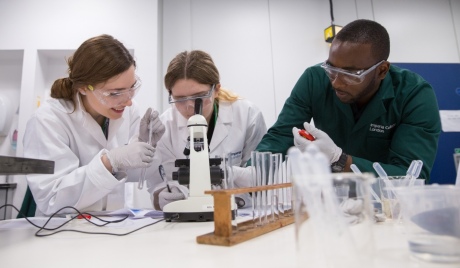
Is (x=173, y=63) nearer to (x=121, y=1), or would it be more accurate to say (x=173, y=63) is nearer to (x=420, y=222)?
(x=420, y=222)

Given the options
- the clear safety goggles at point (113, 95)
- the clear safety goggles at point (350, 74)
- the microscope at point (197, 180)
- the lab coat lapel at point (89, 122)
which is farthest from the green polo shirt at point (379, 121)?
the lab coat lapel at point (89, 122)

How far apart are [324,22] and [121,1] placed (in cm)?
227

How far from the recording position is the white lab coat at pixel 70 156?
134 centimetres

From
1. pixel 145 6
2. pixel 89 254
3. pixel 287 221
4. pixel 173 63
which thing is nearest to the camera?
pixel 89 254

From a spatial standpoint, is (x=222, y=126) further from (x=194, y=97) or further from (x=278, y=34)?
(x=278, y=34)

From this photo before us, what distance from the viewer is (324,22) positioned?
3.64 meters

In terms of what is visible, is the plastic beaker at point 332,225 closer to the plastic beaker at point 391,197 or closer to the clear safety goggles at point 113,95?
the plastic beaker at point 391,197

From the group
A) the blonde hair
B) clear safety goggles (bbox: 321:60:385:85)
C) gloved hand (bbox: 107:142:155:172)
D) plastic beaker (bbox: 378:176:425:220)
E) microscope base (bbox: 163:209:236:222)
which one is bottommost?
microscope base (bbox: 163:209:236:222)

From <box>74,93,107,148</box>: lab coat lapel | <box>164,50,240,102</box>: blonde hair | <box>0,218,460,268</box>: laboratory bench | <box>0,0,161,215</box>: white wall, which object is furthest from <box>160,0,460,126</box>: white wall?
<box>0,218,460,268</box>: laboratory bench

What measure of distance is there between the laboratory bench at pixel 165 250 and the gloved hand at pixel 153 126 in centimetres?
84

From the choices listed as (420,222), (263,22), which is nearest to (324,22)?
(263,22)

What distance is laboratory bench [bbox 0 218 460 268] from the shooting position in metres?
0.56

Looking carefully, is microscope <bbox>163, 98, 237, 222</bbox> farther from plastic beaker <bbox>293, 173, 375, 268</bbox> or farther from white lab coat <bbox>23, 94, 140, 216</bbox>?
plastic beaker <bbox>293, 173, 375, 268</bbox>

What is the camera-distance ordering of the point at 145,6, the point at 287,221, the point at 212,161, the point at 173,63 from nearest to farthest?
the point at 287,221
the point at 212,161
the point at 173,63
the point at 145,6
